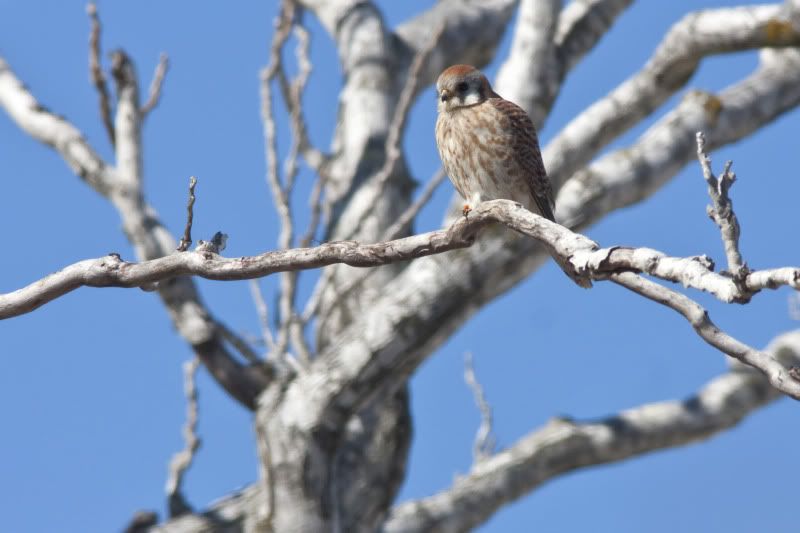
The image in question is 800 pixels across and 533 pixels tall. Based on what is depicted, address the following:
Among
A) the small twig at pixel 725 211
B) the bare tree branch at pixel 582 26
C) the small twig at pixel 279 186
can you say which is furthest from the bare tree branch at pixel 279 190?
the small twig at pixel 725 211

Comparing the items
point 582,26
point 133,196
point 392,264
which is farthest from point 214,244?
point 582,26

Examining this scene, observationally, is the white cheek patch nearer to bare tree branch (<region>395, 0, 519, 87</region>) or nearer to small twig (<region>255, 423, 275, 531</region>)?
small twig (<region>255, 423, 275, 531</region>)

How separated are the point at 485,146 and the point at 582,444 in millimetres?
3302

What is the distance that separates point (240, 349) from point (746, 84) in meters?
4.18

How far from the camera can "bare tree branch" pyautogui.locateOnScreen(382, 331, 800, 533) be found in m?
7.29

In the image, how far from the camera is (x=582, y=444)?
7848 millimetres

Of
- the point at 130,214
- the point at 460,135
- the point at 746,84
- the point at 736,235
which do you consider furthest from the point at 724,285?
the point at 746,84

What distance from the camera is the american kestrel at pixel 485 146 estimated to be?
5.21 meters

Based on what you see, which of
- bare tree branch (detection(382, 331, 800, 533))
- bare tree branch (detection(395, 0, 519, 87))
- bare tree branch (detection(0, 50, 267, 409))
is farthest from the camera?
bare tree branch (detection(395, 0, 519, 87))

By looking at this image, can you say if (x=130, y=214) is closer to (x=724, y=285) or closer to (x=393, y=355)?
(x=393, y=355)

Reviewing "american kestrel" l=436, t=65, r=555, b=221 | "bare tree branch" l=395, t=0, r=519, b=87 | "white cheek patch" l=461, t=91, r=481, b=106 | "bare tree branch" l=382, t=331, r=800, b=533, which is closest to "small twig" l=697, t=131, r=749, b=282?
"american kestrel" l=436, t=65, r=555, b=221

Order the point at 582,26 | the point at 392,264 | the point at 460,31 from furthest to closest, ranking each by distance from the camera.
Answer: the point at 460,31 → the point at 582,26 → the point at 392,264

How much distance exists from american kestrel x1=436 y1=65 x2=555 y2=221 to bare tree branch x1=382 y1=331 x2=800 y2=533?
2.47 metres

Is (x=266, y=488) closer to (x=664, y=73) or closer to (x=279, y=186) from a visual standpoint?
(x=279, y=186)
